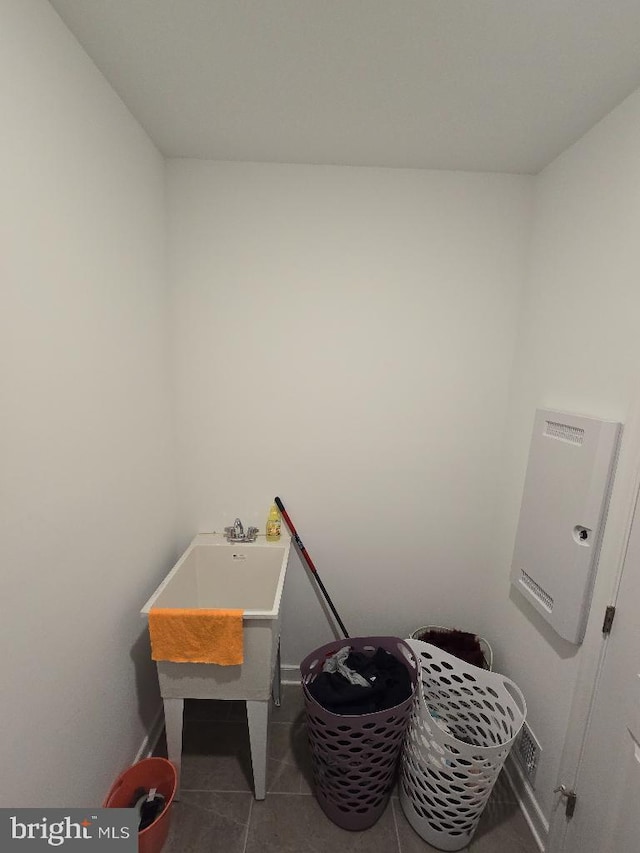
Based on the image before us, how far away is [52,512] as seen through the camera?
0.96 metres

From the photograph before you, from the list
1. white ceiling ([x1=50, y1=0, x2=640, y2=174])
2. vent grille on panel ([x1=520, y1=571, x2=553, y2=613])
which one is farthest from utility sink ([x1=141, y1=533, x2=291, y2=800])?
white ceiling ([x1=50, y1=0, x2=640, y2=174])

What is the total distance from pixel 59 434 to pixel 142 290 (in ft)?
2.34

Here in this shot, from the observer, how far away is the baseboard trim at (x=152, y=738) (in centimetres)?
151

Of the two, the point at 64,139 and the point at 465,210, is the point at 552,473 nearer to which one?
the point at 465,210

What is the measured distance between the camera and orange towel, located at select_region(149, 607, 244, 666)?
122cm

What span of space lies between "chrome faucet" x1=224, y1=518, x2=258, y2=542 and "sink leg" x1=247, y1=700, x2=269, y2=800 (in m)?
0.64

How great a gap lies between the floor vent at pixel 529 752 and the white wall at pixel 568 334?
0.09 ft

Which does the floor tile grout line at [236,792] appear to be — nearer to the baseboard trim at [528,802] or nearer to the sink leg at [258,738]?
the sink leg at [258,738]

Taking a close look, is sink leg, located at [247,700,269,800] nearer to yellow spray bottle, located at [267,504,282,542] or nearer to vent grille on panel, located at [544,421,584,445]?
yellow spray bottle, located at [267,504,282,542]

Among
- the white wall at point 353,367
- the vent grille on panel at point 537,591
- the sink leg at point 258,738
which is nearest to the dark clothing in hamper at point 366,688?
the sink leg at point 258,738

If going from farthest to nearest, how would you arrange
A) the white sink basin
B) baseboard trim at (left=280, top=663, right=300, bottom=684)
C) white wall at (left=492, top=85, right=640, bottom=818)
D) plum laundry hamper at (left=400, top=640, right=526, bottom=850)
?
baseboard trim at (left=280, top=663, right=300, bottom=684), the white sink basin, plum laundry hamper at (left=400, top=640, right=526, bottom=850), white wall at (left=492, top=85, right=640, bottom=818)

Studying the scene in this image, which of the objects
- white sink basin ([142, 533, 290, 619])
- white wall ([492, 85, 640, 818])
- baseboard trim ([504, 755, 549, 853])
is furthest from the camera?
white sink basin ([142, 533, 290, 619])

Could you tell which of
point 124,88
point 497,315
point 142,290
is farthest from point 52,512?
point 497,315

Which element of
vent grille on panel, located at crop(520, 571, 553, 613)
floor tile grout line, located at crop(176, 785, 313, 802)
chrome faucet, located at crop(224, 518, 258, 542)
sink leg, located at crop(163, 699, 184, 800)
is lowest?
floor tile grout line, located at crop(176, 785, 313, 802)
